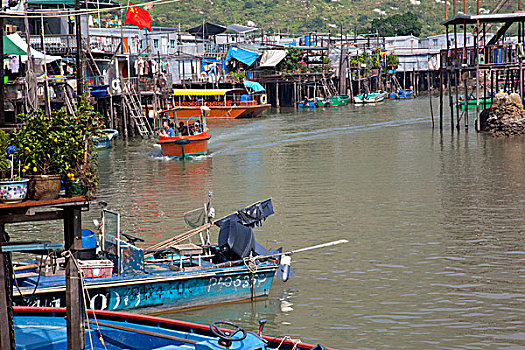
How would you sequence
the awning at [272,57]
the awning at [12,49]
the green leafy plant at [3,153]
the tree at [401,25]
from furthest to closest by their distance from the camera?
Answer: the tree at [401,25] → the awning at [272,57] → the awning at [12,49] → the green leafy plant at [3,153]

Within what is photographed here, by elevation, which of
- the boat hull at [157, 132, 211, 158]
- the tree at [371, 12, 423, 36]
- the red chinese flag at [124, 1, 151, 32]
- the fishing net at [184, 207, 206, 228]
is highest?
the tree at [371, 12, 423, 36]

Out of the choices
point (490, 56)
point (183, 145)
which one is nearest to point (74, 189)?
point (183, 145)

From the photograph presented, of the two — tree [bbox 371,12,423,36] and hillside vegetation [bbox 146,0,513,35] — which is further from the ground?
hillside vegetation [bbox 146,0,513,35]

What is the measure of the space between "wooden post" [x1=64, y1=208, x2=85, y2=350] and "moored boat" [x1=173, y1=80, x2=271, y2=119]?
51.6 meters

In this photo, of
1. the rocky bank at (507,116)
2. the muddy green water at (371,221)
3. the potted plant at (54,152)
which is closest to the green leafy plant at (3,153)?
the potted plant at (54,152)

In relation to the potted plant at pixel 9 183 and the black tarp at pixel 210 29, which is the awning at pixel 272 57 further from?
the potted plant at pixel 9 183

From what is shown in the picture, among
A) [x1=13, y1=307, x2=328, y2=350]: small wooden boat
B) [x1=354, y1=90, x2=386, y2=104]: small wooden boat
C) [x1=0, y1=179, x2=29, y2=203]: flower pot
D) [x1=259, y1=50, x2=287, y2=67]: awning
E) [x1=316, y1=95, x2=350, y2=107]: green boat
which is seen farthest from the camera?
[x1=259, y1=50, x2=287, y2=67]: awning

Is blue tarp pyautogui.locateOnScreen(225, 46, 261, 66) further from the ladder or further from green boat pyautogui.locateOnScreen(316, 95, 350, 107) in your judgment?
the ladder

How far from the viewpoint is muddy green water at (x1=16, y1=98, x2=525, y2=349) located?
1373 cm

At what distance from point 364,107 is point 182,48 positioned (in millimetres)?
20162

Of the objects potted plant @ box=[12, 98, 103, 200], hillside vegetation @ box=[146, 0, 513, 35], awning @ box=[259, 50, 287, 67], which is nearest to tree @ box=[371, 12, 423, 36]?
hillside vegetation @ box=[146, 0, 513, 35]

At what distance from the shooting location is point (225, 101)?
62062 mm

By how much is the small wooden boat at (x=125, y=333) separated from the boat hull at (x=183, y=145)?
966 inches

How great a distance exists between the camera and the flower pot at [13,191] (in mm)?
8266
